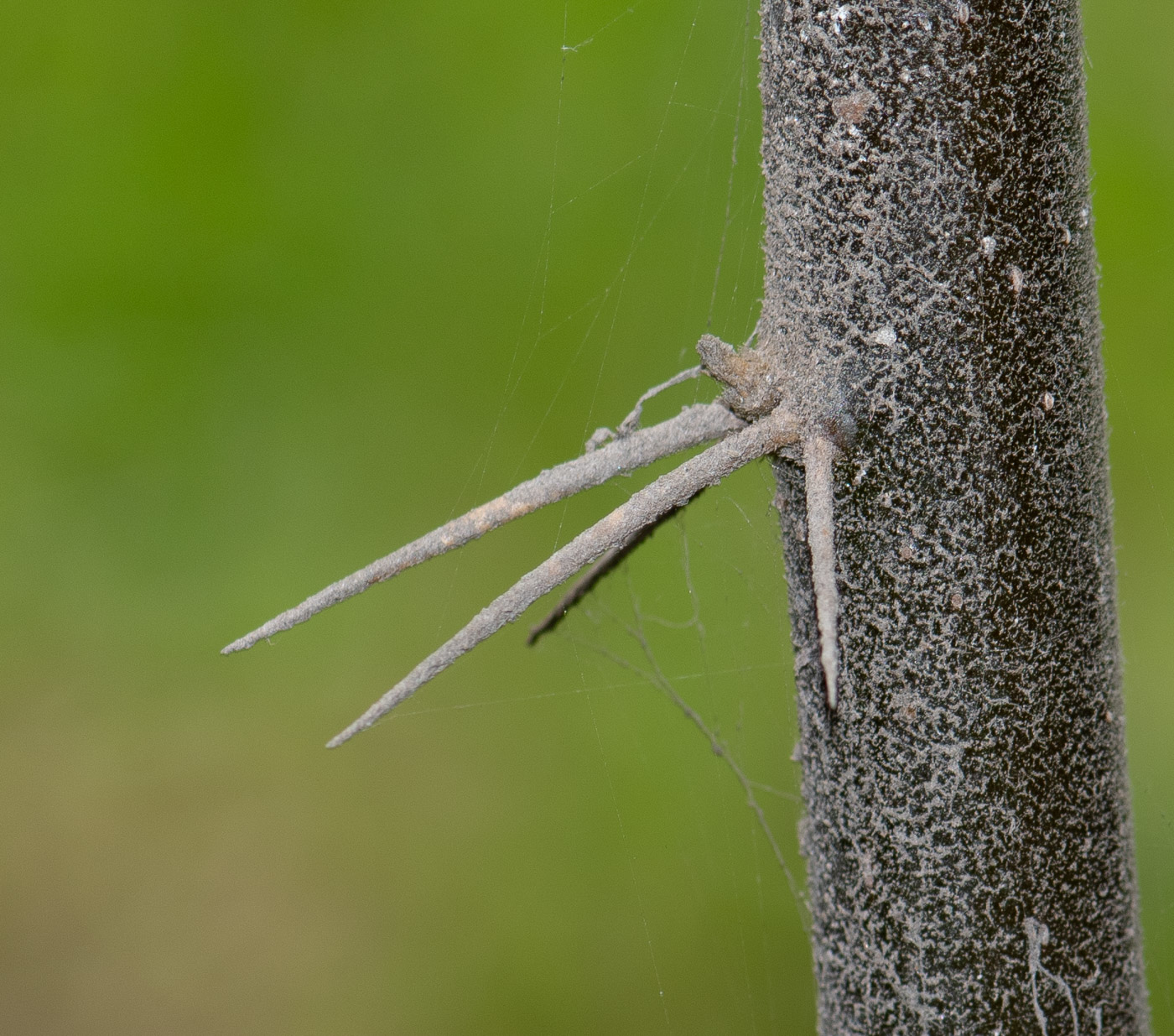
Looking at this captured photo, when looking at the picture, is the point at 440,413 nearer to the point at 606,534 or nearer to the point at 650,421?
the point at 650,421

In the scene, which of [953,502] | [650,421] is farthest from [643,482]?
[953,502]

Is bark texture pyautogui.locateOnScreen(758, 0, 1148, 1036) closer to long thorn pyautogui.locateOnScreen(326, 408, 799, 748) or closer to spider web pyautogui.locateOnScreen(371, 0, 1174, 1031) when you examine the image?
long thorn pyautogui.locateOnScreen(326, 408, 799, 748)

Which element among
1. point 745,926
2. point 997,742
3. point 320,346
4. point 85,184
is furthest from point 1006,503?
point 85,184

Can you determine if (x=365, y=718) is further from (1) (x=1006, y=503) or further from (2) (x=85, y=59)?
(2) (x=85, y=59)

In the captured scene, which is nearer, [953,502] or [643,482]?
[953,502]

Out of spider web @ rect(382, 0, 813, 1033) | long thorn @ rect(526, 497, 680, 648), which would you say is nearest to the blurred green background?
spider web @ rect(382, 0, 813, 1033)
